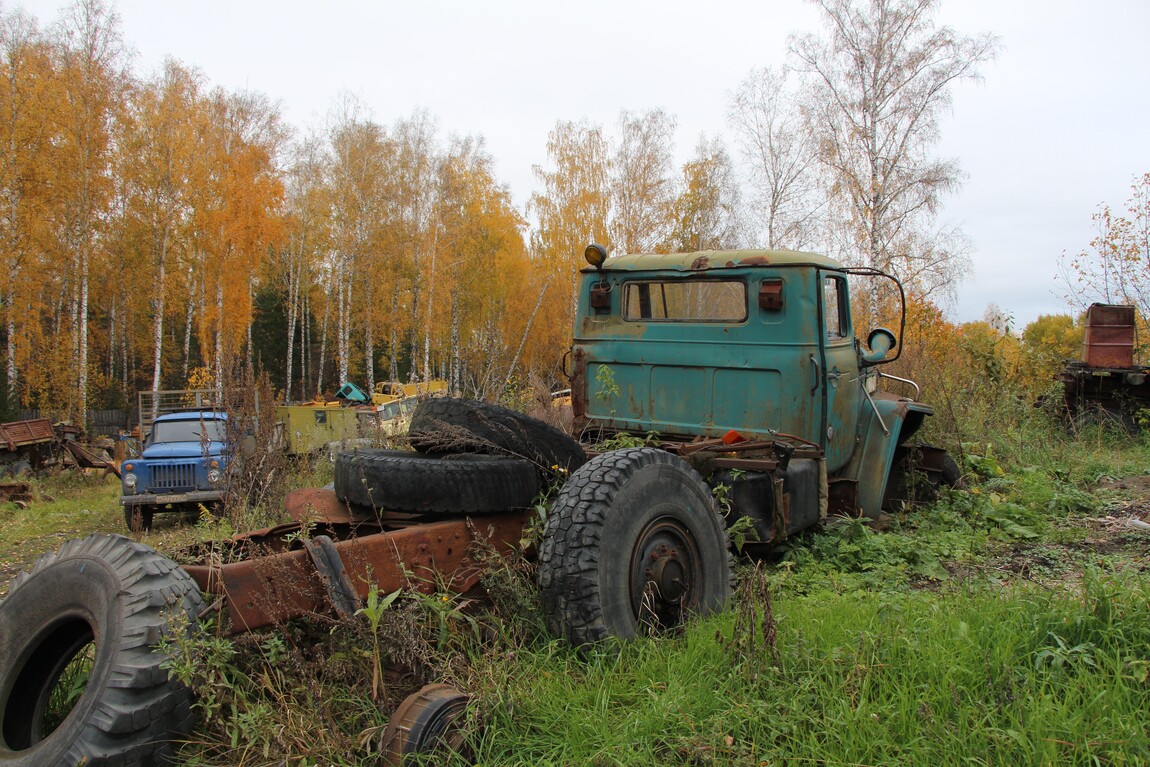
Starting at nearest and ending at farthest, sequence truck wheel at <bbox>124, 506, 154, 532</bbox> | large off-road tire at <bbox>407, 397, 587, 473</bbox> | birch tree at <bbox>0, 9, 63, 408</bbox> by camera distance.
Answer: large off-road tire at <bbox>407, 397, 587, 473</bbox>, truck wheel at <bbox>124, 506, 154, 532</bbox>, birch tree at <bbox>0, 9, 63, 408</bbox>

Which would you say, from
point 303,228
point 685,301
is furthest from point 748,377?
point 303,228

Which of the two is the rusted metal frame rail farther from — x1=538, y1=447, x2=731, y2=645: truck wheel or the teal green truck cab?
the teal green truck cab

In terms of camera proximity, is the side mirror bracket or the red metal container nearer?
the side mirror bracket

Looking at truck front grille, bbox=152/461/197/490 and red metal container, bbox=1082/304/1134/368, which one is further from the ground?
red metal container, bbox=1082/304/1134/368

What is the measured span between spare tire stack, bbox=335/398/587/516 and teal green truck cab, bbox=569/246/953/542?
90 cm

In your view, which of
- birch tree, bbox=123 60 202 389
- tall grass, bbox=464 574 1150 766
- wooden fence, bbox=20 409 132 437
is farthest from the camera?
wooden fence, bbox=20 409 132 437

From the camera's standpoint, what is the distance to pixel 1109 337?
11516 millimetres

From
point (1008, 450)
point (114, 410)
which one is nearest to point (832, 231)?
point (1008, 450)

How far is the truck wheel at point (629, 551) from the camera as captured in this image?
9.64ft

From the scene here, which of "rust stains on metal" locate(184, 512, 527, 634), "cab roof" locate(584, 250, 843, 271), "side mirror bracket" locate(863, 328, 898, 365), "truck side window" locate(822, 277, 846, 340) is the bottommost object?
"rust stains on metal" locate(184, 512, 527, 634)

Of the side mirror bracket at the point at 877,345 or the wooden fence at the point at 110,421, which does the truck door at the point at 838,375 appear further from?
the wooden fence at the point at 110,421

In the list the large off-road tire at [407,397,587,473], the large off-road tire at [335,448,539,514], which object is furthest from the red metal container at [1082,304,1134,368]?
the large off-road tire at [335,448,539,514]

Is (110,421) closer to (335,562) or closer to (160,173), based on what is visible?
(160,173)

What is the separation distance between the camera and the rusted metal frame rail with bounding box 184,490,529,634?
2.59 m
